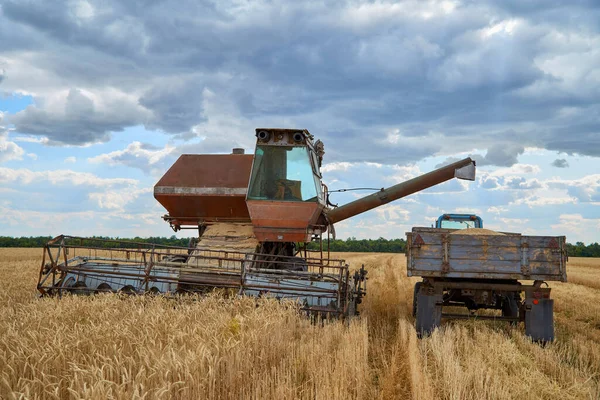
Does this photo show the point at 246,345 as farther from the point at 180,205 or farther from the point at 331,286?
the point at 180,205

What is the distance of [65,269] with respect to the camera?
8906 millimetres

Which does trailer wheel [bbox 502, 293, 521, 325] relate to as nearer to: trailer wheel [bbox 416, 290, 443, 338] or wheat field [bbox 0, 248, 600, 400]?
wheat field [bbox 0, 248, 600, 400]

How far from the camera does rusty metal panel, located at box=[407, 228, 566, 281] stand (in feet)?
27.0

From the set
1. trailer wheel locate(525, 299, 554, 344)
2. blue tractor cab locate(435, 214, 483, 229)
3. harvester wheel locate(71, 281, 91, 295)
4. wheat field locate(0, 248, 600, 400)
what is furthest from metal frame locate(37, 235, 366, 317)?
blue tractor cab locate(435, 214, 483, 229)

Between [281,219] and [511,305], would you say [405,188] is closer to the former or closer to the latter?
[281,219]

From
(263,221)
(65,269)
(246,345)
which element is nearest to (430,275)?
(263,221)

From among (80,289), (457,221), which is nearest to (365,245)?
(457,221)

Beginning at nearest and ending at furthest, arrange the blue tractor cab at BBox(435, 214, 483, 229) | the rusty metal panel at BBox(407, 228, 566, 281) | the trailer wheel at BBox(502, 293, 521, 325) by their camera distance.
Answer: the rusty metal panel at BBox(407, 228, 566, 281)
the trailer wheel at BBox(502, 293, 521, 325)
the blue tractor cab at BBox(435, 214, 483, 229)

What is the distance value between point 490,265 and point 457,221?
5.74 m

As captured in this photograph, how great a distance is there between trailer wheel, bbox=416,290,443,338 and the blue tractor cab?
543 centimetres

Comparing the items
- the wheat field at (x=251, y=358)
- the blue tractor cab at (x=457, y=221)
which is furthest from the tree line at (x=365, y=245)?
the wheat field at (x=251, y=358)

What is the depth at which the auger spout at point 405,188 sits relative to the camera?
469 inches

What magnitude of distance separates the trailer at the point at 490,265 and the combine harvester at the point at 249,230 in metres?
1.16

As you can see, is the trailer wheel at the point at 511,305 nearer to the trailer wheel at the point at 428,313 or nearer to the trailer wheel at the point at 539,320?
the trailer wheel at the point at 539,320
